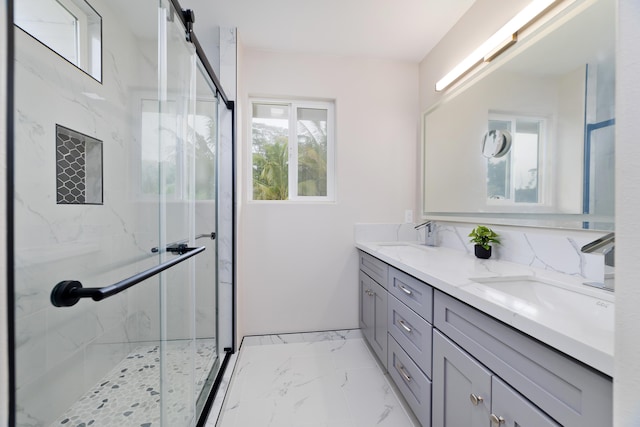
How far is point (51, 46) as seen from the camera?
0.91 metres

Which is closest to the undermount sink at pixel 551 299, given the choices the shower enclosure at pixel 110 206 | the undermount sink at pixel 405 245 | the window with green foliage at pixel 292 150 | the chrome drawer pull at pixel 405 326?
the chrome drawer pull at pixel 405 326

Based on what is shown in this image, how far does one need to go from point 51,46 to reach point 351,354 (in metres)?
2.28

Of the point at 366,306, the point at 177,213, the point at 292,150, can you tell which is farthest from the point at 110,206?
the point at 366,306

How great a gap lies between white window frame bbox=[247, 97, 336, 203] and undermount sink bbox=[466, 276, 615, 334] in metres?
1.41

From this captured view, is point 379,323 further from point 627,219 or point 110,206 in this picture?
point 110,206

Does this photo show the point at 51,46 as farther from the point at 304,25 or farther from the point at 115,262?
the point at 304,25

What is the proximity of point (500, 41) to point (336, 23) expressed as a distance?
1017mm

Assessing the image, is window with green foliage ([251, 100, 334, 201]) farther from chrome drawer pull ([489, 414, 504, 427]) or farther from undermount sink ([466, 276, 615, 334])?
chrome drawer pull ([489, 414, 504, 427])

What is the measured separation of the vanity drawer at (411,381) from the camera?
1.12m

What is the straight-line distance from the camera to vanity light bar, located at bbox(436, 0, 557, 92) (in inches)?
45.7

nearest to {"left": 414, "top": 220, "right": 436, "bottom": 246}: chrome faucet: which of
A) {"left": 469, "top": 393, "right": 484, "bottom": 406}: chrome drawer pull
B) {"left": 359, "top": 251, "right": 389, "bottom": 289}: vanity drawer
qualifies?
{"left": 359, "top": 251, "right": 389, "bottom": 289}: vanity drawer

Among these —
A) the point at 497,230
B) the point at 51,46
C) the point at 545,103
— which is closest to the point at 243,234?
the point at 51,46

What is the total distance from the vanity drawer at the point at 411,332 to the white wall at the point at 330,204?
71 centimetres

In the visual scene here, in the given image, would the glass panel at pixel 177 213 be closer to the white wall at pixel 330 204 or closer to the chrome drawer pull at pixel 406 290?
the white wall at pixel 330 204
